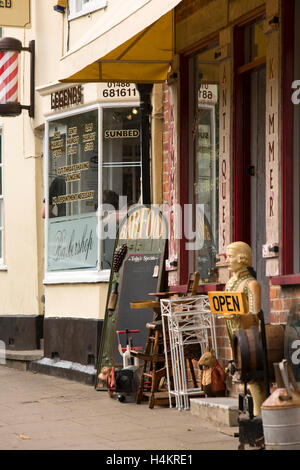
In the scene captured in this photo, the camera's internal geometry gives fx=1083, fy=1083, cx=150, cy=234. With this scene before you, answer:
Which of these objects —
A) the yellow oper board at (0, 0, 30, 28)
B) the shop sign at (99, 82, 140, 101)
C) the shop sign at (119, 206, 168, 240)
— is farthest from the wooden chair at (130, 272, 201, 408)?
the yellow oper board at (0, 0, 30, 28)

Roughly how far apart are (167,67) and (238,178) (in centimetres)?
213

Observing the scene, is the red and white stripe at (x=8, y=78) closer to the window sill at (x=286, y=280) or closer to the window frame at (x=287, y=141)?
the window frame at (x=287, y=141)

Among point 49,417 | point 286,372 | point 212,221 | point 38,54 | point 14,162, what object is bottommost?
point 49,417

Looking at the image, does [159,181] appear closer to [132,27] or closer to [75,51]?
[75,51]

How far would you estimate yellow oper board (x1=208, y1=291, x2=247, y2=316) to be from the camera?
26.6ft

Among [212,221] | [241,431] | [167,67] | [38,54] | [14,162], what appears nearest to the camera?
[241,431]

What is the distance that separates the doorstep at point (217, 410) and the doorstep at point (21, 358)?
4996 millimetres

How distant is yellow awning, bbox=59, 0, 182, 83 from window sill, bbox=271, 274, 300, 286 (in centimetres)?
234

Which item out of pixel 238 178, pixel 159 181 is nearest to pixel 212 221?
pixel 238 178

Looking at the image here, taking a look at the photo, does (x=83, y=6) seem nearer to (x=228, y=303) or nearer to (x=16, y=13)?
(x=16, y=13)

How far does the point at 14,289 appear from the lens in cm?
1614

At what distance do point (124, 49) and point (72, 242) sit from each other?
3096 mm

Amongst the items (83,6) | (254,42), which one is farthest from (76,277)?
(254,42)

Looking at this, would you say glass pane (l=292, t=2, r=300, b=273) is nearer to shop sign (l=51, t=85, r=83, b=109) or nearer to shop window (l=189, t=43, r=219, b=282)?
shop window (l=189, t=43, r=219, b=282)
